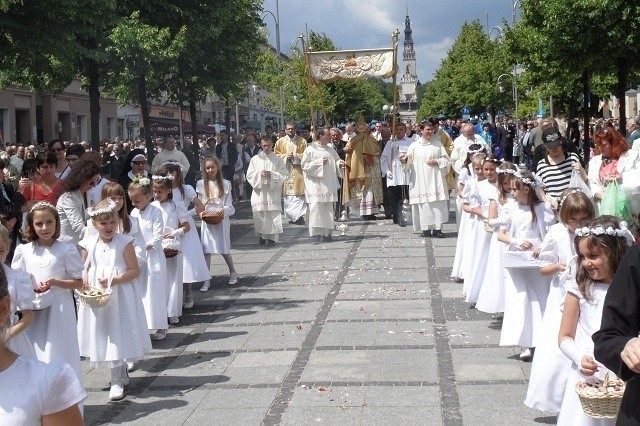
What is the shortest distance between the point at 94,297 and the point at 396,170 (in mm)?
12662

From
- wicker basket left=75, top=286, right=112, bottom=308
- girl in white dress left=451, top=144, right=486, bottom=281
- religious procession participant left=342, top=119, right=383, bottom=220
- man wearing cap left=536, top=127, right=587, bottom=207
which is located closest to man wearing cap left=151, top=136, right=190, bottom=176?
religious procession participant left=342, top=119, right=383, bottom=220

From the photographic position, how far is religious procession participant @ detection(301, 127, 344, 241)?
707 inches

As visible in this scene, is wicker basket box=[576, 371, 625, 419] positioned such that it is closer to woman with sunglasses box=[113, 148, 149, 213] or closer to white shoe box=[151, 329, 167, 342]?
white shoe box=[151, 329, 167, 342]

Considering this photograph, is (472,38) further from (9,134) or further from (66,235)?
(66,235)

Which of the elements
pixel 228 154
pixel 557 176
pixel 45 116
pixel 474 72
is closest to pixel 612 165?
pixel 557 176

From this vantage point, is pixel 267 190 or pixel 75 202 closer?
pixel 75 202

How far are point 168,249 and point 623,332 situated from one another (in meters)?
7.52

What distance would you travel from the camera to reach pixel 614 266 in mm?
4727

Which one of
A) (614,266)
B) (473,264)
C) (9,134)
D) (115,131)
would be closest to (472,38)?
(115,131)

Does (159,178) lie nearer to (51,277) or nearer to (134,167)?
(134,167)

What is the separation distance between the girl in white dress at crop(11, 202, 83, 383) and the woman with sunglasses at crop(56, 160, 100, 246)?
273cm

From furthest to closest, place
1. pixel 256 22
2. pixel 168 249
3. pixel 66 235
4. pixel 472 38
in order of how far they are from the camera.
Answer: pixel 472 38 → pixel 256 22 → pixel 168 249 → pixel 66 235

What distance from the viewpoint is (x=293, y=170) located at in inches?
803

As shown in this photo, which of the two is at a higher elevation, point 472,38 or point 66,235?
point 472,38
